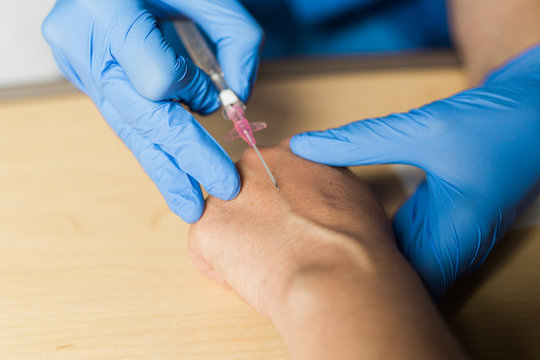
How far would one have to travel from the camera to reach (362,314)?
1.76ft

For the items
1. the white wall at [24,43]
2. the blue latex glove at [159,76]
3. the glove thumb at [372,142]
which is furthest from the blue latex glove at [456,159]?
the white wall at [24,43]

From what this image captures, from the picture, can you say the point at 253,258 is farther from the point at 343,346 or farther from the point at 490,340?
the point at 490,340

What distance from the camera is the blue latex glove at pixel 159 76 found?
0.85m

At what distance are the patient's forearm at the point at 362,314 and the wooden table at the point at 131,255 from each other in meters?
0.20

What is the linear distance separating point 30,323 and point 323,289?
60 cm

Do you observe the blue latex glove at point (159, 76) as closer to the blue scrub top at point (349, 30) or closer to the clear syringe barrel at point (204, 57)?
the clear syringe barrel at point (204, 57)

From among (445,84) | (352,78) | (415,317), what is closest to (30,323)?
(415,317)

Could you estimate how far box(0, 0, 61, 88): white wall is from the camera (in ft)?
5.15

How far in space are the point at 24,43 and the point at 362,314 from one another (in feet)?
5.69

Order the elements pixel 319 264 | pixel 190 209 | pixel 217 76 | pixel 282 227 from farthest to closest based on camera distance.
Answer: pixel 217 76 → pixel 190 209 → pixel 282 227 → pixel 319 264

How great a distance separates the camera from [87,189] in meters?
1.05

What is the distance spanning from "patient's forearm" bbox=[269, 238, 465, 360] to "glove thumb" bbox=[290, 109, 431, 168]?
254 mm

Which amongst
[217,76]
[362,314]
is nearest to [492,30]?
[217,76]

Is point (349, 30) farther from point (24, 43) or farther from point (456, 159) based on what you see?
point (24, 43)
